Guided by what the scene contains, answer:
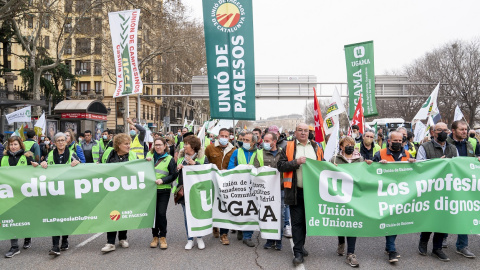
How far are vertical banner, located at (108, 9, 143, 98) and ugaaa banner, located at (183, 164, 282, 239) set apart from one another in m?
3.69

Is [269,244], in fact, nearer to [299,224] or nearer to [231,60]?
[299,224]

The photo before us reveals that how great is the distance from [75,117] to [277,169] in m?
24.2

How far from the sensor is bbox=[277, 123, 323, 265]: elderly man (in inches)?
211

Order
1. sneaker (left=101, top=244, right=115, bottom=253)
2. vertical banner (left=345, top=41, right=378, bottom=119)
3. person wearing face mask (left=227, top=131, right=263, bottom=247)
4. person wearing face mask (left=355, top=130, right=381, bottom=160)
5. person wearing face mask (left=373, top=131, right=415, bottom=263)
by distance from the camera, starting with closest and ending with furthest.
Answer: person wearing face mask (left=373, top=131, right=415, bottom=263) → sneaker (left=101, top=244, right=115, bottom=253) → person wearing face mask (left=227, top=131, right=263, bottom=247) → person wearing face mask (left=355, top=130, right=381, bottom=160) → vertical banner (left=345, top=41, right=378, bottom=119)

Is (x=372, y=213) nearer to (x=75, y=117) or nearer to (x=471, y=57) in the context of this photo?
(x=75, y=117)

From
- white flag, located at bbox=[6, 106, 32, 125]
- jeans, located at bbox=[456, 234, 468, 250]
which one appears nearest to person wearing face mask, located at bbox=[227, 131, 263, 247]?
jeans, located at bbox=[456, 234, 468, 250]

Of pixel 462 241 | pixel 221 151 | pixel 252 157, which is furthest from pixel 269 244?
pixel 462 241

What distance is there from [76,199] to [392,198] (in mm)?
4475

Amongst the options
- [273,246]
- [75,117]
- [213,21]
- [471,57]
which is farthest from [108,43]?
[471,57]

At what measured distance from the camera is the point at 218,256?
5.67 meters

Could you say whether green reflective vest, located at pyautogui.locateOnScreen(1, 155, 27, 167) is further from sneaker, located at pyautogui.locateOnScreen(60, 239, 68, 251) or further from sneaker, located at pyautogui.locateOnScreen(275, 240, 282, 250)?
sneaker, located at pyautogui.locateOnScreen(275, 240, 282, 250)

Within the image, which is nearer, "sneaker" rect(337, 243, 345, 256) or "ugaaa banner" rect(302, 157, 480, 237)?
"ugaaa banner" rect(302, 157, 480, 237)

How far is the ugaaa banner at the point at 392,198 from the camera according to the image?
544cm

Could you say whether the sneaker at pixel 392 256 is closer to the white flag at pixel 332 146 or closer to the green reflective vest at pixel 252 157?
the white flag at pixel 332 146
